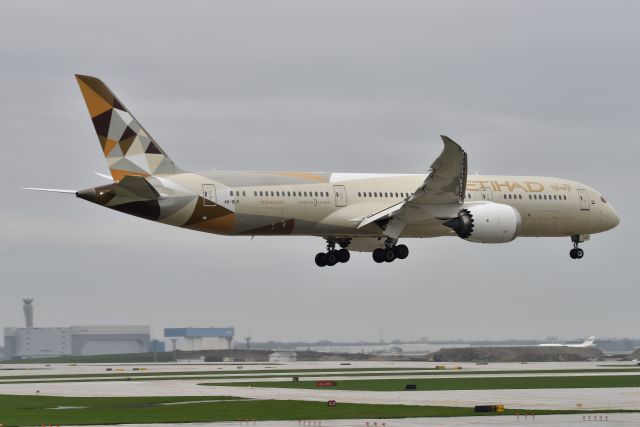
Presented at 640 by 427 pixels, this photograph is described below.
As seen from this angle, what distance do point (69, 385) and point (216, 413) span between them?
22.7 metres

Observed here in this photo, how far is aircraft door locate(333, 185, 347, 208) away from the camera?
63844 millimetres

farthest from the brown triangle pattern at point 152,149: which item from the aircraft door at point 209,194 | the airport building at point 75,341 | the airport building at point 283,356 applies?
the airport building at point 75,341

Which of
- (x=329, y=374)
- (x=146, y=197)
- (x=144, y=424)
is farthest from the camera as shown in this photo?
(x=329, y=374)

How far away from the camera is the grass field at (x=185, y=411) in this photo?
Answer: 129 feet

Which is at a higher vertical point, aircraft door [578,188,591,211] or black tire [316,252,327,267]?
aircraft door [578,188,591,211]

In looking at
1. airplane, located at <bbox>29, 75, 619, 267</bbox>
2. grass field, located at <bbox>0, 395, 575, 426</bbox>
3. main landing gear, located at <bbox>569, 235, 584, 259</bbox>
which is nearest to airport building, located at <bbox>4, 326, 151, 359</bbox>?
main landing gear, located at <bbox>569, 235, 584, 259</bbox>

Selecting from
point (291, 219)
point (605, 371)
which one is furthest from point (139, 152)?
point (605, 371)

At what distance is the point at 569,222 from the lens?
7175 cm

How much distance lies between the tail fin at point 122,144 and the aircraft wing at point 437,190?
11857 mm

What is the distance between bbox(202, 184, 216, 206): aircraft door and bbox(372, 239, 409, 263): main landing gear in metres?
11.9

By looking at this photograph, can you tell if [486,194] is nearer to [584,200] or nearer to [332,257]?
[584,200]

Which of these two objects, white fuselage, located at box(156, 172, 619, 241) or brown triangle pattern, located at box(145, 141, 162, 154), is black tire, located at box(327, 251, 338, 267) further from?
brown triangle pattern, located at box(145, 141, 162, 154)

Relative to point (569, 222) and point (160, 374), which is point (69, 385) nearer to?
point (160, 374)

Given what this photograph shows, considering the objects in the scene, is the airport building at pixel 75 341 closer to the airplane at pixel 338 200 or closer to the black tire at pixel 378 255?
the airplane at pixel 338 200
